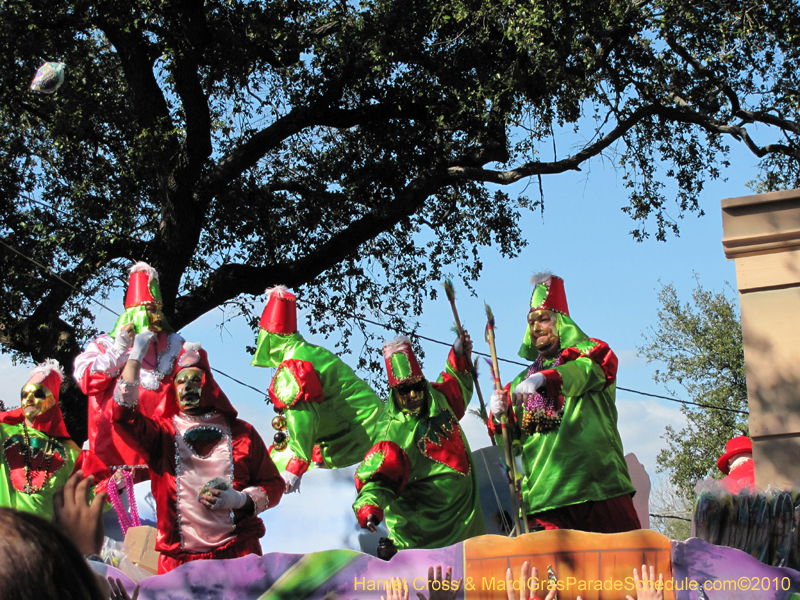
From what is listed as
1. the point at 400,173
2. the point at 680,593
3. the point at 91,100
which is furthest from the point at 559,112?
the point at 680,593

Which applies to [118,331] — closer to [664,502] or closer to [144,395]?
[144,395]

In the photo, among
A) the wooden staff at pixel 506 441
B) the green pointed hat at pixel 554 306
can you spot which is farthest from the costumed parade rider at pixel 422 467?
the wooden staff at pixel 506 441

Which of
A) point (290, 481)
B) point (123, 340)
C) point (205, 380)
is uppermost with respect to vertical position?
point (123, 340)

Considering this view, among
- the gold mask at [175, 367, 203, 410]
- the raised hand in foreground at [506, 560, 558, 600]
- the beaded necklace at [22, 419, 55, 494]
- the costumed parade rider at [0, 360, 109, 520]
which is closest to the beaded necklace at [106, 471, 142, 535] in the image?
the costumed parade rider at [0, 360, 109, 520]

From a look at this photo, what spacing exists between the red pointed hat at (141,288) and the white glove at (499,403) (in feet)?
8.66

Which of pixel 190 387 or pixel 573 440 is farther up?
pixel 190 387

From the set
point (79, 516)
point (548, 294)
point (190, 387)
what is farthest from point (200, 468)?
point (79, 516)

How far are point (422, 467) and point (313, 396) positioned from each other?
3.57 ft

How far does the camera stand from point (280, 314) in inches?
283

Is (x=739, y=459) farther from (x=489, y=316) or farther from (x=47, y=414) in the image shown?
(x=47, y=414)

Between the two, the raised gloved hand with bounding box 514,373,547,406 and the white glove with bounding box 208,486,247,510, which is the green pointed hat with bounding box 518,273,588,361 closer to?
the raised gloved hand with bounding box 514,373,547,406

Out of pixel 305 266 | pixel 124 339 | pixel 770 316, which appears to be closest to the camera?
pixel 770 316

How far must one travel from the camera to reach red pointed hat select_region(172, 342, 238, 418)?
5.21 meters

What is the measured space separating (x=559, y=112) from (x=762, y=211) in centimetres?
550
